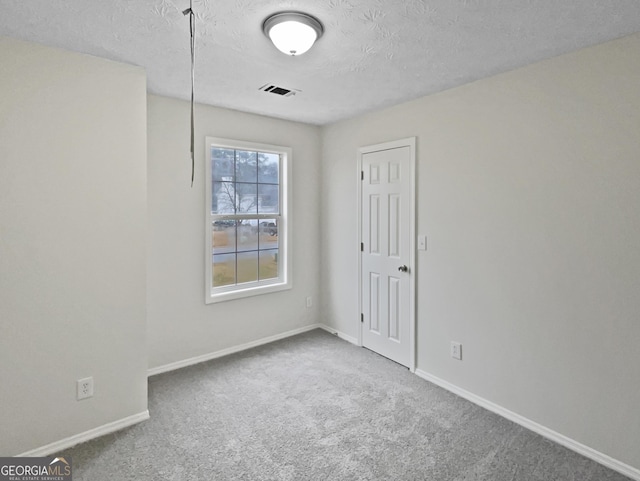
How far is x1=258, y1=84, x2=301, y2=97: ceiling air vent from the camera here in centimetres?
272

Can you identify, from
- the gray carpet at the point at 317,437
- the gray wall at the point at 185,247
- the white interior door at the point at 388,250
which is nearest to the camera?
the gray carpet at the point at 317,437

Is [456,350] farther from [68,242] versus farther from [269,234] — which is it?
[68,242]

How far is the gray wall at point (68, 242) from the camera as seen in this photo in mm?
1976

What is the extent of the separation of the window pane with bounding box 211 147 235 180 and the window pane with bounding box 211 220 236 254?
0.45 metres

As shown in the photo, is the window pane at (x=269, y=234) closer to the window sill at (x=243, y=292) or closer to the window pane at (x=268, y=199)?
the window pane at (x=268, y=199)

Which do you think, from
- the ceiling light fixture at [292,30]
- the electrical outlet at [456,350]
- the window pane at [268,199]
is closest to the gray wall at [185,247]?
the window pane at [268,199]

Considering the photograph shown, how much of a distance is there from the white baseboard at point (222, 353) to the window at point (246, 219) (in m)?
0.52

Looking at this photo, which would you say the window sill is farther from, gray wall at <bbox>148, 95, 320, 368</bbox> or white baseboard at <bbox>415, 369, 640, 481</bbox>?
white baseboard at <bbox>415, 369, 640, 481</bbox>

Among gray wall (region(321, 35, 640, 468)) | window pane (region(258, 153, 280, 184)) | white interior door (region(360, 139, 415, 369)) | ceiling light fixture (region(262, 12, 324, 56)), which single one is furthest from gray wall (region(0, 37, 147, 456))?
gray wall (region(321, 35, 640, 468))

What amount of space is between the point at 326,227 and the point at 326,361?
1517 mm

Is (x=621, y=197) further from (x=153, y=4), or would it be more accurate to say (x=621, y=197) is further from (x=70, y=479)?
(x=70, y=479)

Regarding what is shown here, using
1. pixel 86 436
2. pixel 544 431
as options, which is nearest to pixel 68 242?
pixel 86 436

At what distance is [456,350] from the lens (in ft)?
9.16

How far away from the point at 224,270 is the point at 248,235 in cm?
44
